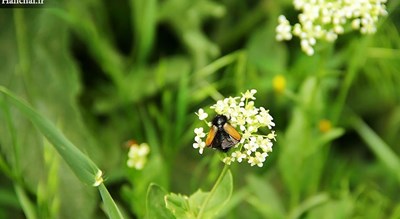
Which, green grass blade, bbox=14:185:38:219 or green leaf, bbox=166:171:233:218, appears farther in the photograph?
green grass blade, bbox=14:185:38:219

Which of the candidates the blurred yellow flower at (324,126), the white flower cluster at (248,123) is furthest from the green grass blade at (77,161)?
the blurred yellow flower at (324,126)

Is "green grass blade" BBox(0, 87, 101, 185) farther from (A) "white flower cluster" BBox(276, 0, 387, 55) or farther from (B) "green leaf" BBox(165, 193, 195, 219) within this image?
(A) "white flower cluster" BBox(276, 0, 387, 55)

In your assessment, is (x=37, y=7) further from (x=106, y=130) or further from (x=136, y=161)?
(x=136, y=161)

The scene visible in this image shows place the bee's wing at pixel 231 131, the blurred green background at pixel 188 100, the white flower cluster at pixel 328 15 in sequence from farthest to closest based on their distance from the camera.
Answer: the blurred green background at pixel 188 100 → the white flower cluster at pixel 328 15 → the bee's wing at pixel 231 131

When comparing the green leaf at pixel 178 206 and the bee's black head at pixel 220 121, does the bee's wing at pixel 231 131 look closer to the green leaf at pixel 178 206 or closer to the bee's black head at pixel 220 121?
the bee's black head at pixel 220 121

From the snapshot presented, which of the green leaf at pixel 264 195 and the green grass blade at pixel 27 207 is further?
the green leaf at pixel 264 195

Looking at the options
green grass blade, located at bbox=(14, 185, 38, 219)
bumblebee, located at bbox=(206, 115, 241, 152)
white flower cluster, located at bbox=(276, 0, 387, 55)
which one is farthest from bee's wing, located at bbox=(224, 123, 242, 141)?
green grass blade, located at bbox=(14, 185, 38, 219)
